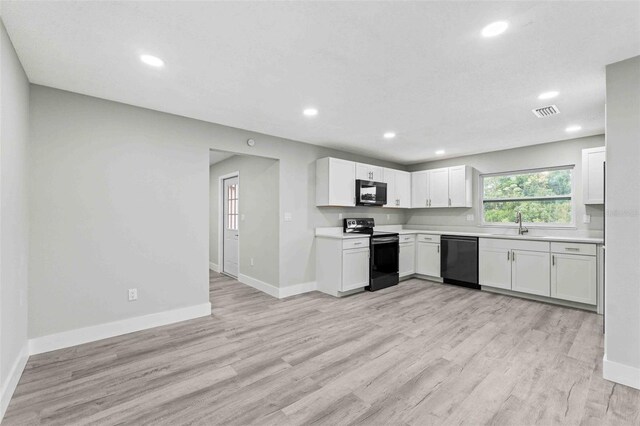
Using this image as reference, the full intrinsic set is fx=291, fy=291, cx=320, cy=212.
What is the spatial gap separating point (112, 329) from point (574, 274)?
5657 mm

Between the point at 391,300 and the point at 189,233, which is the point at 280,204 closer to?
the point at 189,233

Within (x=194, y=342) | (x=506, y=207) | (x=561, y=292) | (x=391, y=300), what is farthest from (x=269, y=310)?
(x=506, y=207)

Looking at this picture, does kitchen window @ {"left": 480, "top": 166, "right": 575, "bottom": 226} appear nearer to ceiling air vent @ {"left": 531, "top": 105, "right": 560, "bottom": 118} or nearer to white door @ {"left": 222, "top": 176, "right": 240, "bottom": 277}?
ceiling air vent @ {"left": 531, "top": 105, "right": 560, "bottom": 118}

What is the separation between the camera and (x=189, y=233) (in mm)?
3566

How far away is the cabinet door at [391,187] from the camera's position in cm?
569

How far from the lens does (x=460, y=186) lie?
217 inches

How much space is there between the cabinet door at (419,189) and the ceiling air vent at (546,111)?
8.78 feet

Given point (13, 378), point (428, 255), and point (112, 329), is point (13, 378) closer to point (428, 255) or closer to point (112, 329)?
point (112, 329)

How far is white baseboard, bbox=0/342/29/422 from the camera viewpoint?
1858 millimetres

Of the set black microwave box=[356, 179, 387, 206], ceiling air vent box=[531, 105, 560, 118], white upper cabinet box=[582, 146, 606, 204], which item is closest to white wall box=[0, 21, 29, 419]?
black microwave box=[356, 179, 387, 206]

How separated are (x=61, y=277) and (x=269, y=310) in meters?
2.20

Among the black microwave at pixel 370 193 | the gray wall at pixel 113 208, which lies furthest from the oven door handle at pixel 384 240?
the gray wall at pixel 113 208

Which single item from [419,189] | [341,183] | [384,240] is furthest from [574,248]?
[341,183]

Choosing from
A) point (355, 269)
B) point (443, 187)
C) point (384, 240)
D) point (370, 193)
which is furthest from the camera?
point (443, 187)
